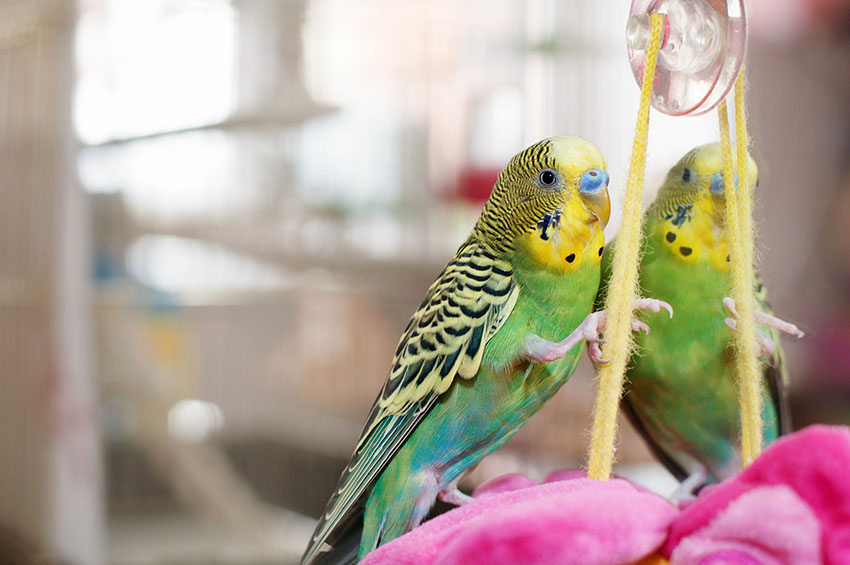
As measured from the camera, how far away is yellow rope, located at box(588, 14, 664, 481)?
0.21 metres

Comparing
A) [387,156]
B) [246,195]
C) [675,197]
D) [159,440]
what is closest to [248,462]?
[159,440]

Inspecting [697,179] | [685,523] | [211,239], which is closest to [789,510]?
[685,523]

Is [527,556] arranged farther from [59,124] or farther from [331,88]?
[59,124]

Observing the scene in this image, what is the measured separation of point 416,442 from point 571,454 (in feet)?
1.89

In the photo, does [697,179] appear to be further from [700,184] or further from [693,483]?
[693,483]

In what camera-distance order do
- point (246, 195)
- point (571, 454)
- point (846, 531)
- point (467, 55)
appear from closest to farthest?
point (846, 531)
point (571, 454)
point (467, 55)
point (246, 195)

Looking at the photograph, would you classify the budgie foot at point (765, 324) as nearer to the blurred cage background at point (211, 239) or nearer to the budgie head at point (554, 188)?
the budgie head at point (554, 188)

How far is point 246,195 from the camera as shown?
4.47 feet

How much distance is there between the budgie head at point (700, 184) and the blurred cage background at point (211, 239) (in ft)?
3.00

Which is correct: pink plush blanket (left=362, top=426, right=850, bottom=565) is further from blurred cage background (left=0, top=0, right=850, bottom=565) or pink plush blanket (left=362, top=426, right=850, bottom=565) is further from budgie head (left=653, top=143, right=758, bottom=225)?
blurred cage background (left=0, top=0, right=850, bottom=565)

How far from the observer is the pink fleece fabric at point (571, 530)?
0.57 feet

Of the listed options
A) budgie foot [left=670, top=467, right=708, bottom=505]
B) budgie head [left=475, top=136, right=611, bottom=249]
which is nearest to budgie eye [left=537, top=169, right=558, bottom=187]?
budgie head [left=475, top=136, right=611, bottom=249]

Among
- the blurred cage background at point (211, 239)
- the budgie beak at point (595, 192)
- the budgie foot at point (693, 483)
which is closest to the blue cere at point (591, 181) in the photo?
the budgie beak at point (595, 192)

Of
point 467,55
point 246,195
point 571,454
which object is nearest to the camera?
point 571,454
